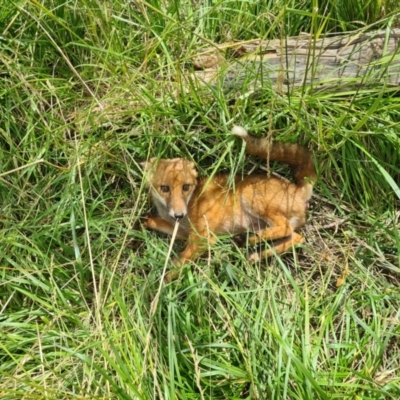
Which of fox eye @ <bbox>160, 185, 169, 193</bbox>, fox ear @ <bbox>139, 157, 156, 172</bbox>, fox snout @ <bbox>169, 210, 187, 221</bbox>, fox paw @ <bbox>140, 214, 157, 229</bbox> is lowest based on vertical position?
fox paw @ <bbox>140, 214, 157, 229</bbox>

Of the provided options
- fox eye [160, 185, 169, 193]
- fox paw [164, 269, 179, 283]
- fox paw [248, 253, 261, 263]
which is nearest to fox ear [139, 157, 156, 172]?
fox eye [160, 185, 169, 193]

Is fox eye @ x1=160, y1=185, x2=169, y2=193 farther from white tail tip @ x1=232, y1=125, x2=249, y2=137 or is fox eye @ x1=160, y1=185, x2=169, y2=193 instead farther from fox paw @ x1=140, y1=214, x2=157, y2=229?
white tail tip @ x1=232, y1=125, x2=249, y2=137

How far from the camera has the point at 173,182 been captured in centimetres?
304

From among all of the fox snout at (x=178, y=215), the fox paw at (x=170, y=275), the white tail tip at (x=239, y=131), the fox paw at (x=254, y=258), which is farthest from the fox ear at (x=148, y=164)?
the fox paw at (x=254, y=258)

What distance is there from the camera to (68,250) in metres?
2.97

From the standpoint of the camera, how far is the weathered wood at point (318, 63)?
294 cm

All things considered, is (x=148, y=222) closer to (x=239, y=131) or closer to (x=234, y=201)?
(x=234, y=201)

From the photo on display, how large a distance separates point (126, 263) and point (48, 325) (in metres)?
0.53

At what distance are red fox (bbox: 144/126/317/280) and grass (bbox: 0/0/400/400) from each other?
0.30ft

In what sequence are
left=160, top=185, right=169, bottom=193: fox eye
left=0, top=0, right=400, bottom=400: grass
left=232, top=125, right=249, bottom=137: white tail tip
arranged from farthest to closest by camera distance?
left=160, top=185, right=169, bottom=193: fox eye < left=232, top=125, right=249, bottom=137: white tail tip < left=0, top=0, right=400, bottom=400: grass

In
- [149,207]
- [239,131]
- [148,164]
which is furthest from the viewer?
[149,207]

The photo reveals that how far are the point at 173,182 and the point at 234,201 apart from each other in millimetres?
368

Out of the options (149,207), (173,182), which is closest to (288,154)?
(173,182)

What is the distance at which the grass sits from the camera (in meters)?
2.68
